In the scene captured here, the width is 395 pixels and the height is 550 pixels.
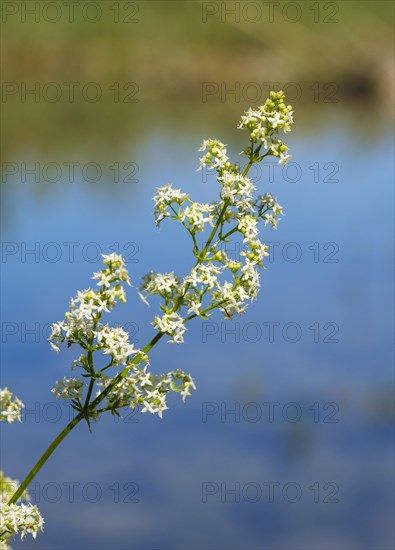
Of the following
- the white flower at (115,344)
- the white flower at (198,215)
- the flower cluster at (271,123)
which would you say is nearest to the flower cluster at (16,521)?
the white flower at (115,344)

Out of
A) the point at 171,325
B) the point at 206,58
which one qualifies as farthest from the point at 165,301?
the point at 206,58

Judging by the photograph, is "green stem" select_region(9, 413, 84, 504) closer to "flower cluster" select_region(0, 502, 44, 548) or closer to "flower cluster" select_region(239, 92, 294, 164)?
"flower cluster" select_region(0, 502, 44, 548)

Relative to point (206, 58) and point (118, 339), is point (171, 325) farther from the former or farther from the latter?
→ point (206, 58)

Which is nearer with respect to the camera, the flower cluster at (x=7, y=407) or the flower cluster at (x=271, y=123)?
the flower cluster at (x=7, y=407)

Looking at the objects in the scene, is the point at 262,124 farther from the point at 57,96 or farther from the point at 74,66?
the point at 74,66

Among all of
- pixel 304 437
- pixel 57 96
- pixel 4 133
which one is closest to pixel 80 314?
pixel 304 437

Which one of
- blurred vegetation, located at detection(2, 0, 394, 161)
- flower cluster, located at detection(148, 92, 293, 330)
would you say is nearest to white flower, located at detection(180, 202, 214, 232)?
flower cluster, located at detection(148, 92, 293, 330)

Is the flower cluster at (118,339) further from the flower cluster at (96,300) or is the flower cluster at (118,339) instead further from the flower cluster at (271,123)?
the flower cluster at (271,123)
